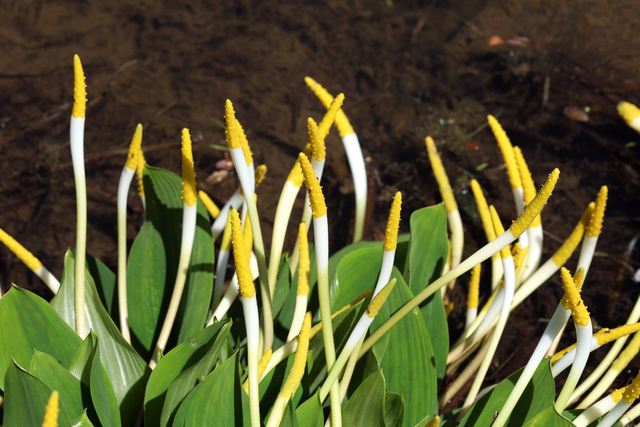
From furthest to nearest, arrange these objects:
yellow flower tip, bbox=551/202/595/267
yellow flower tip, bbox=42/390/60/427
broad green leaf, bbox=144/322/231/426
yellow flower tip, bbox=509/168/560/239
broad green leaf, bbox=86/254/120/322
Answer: broad green leaf, bbox=86/254/120/322 < yellow flower tip, bbox=551/202/595/267 < broad green leaf, bbox=144/322/231/426 < yellow flower tip, bbox=509/168/560/239 < yellow flower tip, bbox=42/390/60/427

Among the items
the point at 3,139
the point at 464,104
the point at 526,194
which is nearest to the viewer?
the point at 526,194

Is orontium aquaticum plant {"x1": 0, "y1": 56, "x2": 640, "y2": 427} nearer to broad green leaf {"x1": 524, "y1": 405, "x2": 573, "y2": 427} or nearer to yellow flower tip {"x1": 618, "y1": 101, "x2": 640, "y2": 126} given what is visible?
broad green leaf {"x1": 524, "y1": 405, "x2": 573, "y2": 427}

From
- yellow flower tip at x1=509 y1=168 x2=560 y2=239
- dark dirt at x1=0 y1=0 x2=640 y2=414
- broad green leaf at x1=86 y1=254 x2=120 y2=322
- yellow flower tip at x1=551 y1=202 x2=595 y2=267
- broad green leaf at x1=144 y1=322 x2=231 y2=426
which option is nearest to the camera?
yellow flower tip at x1=509 y1=168 x2=560 y2=239

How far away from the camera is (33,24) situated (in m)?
1.83

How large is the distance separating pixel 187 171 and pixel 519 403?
1.89ft

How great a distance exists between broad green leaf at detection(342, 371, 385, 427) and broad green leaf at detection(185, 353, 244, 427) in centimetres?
14

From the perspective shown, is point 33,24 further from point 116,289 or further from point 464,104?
point 464,104

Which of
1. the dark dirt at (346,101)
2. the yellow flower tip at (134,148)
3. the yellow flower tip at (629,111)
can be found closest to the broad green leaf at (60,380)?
the yellow flower tip at (134,148)

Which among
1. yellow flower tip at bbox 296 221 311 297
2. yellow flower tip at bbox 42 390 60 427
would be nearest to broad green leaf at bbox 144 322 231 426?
yellow flower tip at bbox 296 221 311 297

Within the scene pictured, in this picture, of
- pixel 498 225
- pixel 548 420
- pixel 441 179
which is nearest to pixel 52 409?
pixel 548 420

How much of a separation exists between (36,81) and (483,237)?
4.54ft

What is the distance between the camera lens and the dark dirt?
4.78 feet

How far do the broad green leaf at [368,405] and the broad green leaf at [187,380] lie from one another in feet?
0.62

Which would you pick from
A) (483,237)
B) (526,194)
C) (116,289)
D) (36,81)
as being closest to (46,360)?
(116,289)
